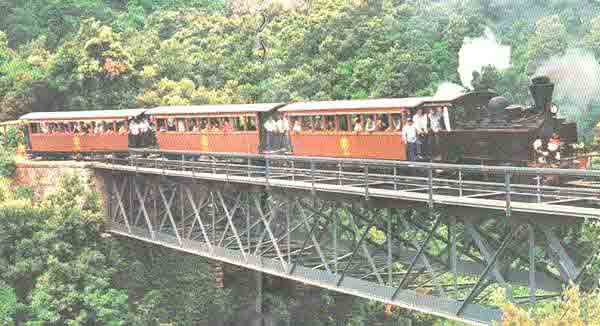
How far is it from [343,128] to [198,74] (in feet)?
105

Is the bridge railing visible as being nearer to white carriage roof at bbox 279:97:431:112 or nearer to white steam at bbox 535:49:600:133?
white carriage roof at bbox 279:97:431:112

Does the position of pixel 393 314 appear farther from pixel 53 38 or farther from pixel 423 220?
pixel 53 38

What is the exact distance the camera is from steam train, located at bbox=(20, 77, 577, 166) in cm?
2080

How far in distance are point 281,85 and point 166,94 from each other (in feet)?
22.1

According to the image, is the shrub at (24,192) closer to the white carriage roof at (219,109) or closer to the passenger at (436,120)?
the white carriage roof at (219,109)

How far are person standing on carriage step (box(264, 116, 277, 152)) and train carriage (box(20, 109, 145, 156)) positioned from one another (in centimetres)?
787

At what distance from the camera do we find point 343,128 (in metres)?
25.3

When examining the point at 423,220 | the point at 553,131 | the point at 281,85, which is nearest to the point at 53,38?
the point at 281,85

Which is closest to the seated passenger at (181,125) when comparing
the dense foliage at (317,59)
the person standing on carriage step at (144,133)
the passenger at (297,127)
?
the person standing on carriage step at (144,133)

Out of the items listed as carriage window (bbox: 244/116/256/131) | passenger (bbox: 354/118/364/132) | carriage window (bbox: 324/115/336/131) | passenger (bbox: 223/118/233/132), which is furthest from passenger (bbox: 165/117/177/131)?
passenger (bbox: 354/118/364/132)

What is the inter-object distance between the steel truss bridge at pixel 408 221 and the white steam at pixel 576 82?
44.7ft

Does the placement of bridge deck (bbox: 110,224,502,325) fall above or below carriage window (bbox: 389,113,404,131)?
below

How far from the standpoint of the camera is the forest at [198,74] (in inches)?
1246

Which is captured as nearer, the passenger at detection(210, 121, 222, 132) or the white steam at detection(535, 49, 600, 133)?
the passenger at detection(210, 121, 222, 132)
